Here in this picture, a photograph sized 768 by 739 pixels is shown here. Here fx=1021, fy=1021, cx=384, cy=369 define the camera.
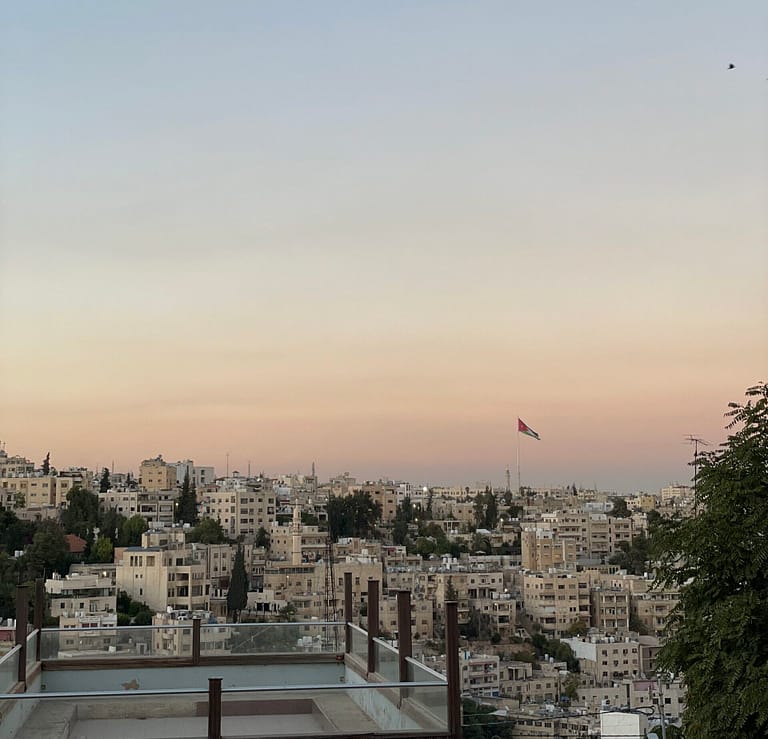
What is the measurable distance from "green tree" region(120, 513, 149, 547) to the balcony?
132ft

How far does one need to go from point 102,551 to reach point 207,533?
6.52 metres

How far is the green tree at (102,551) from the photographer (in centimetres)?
4166

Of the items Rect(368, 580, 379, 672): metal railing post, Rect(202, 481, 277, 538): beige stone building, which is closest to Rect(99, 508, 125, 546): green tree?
Rect(202, 481, 277, 538): beige stone building

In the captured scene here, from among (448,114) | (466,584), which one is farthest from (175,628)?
(466,584)

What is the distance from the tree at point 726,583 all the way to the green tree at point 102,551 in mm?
38761

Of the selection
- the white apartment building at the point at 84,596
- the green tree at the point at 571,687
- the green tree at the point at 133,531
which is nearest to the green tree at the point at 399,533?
the green tree at the point at 133,531

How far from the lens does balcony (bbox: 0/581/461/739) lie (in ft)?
11.1

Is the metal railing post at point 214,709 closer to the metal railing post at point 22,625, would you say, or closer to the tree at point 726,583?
the metal railing post at point 22,625

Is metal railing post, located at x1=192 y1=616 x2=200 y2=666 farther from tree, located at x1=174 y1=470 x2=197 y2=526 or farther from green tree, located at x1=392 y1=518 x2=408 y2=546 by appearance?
green tree, located at x1=392 y1=518 x2=408 y2=546

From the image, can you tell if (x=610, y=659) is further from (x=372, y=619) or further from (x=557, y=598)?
(x=372, y=619)

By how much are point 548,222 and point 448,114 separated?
2.76 m

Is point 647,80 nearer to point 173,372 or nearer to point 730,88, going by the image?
point 730,88

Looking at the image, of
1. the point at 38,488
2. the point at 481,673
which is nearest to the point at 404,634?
the point at 481,673

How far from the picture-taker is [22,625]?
5.12m
